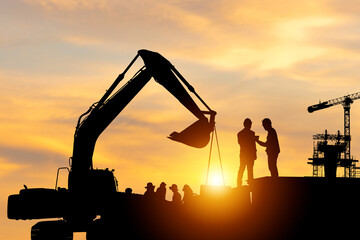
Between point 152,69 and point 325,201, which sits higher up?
point 152,69

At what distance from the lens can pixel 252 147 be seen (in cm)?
2428

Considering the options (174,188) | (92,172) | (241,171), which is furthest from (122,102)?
(241,171)

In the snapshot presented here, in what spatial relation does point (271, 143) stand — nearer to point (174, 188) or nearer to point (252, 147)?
point (252, 147)

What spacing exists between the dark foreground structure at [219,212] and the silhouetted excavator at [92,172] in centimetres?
4

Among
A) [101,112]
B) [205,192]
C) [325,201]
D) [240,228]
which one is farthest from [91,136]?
[325,201]

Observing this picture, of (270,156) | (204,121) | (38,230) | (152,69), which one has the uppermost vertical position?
(152,69)

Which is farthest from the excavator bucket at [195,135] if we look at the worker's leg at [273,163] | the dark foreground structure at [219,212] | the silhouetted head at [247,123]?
the worker's leg at [273,163]

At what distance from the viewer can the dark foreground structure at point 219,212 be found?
24312 mm

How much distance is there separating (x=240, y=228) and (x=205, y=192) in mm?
2006

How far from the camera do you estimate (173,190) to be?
27.6 metres

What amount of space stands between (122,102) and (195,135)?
437 centimetres

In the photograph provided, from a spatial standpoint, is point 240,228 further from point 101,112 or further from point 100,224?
point 101,112

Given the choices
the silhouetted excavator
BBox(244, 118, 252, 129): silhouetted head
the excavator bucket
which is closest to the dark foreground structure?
the silhouetted excavator

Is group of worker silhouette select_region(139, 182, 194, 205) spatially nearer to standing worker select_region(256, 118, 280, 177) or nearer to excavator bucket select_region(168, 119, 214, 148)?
excavator bucket select_region(168, 119, 214, 148)
